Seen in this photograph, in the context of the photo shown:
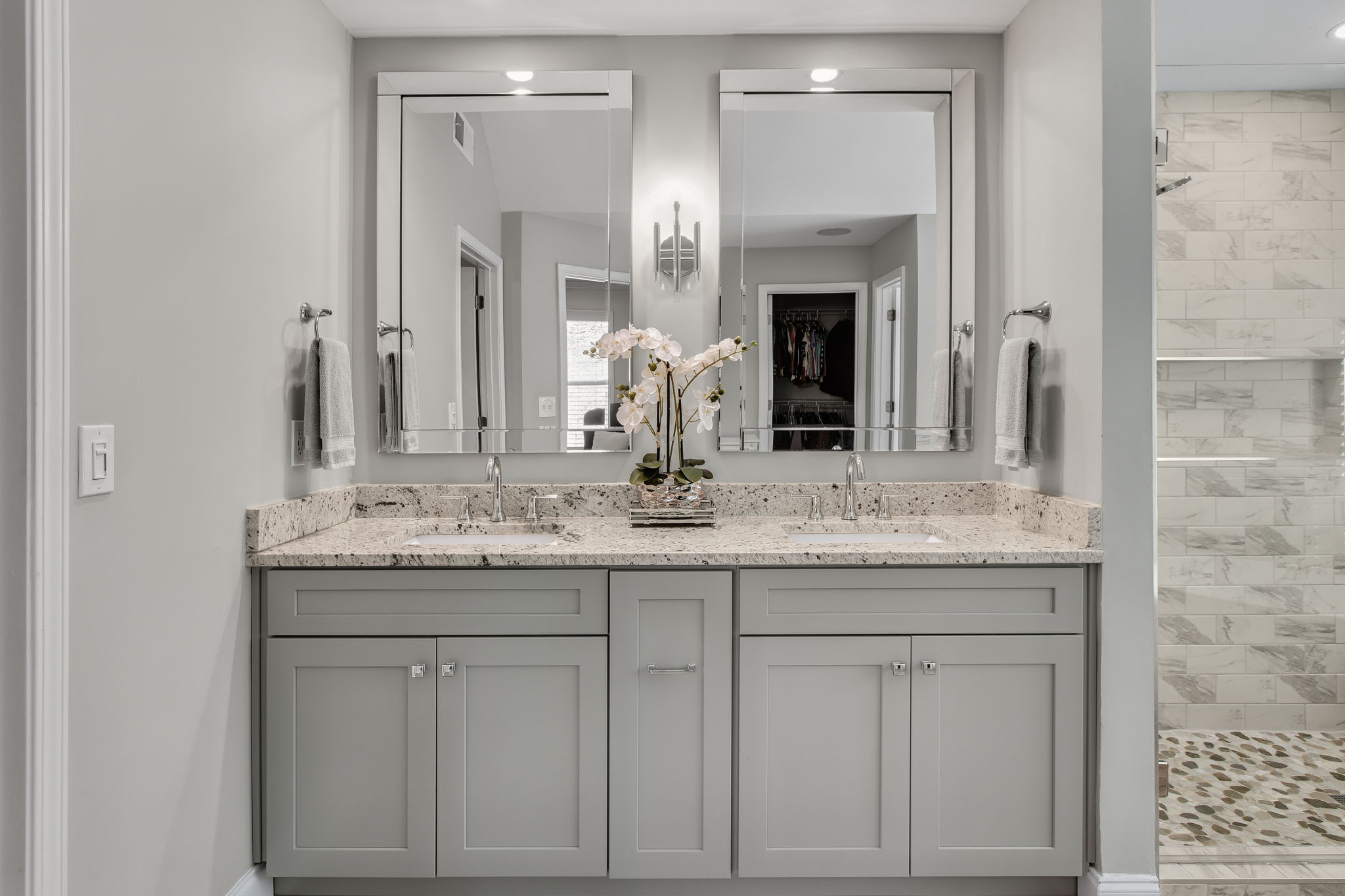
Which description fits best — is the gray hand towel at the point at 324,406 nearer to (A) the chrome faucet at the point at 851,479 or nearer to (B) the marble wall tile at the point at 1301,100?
(A) the chrome faucet at the point at 851,479

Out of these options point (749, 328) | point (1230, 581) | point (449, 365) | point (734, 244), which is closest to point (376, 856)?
point (449, 365)

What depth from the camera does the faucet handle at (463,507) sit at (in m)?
2.19

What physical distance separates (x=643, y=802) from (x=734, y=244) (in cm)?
152

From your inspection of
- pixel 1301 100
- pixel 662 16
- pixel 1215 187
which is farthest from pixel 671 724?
pixel 1301 100

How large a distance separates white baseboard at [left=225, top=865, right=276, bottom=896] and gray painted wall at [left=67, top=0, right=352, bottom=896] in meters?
0.02

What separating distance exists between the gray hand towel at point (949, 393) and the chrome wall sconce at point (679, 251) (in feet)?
2.53

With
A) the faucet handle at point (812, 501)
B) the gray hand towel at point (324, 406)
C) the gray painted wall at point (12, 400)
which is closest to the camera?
the gray painted wall at point (12, 400)

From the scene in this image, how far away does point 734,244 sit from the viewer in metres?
2.25

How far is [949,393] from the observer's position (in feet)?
7.40

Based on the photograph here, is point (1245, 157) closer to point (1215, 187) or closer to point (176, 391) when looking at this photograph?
point (1215, 187)

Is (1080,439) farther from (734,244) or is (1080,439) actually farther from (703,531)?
(734,244)

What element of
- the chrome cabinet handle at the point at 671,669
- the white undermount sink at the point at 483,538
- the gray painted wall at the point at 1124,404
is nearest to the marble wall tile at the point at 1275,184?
the gray painted wall at the point at 1124,404

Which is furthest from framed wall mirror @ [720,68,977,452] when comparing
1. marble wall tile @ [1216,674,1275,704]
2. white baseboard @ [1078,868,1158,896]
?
marble wall tile @ [1216,674,1275,704]

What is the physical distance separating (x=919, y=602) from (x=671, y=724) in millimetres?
618
